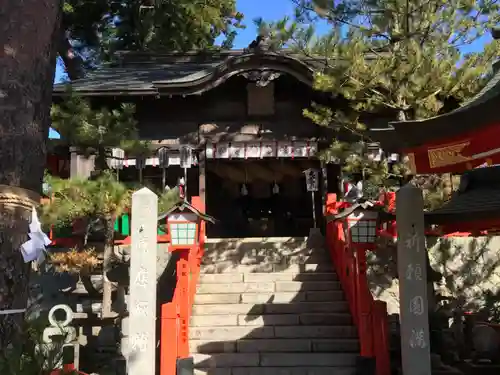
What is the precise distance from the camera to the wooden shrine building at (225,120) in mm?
12938

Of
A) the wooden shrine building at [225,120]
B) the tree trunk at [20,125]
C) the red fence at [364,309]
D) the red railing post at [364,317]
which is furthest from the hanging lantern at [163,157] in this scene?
the tree trunk at [20,125]

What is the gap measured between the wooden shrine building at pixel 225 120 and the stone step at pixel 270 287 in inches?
139

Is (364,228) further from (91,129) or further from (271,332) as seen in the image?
(91,129)

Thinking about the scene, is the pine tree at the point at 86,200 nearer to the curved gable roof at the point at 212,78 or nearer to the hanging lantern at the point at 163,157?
the hanging lantern at the point at 163,157

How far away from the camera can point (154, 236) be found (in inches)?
263

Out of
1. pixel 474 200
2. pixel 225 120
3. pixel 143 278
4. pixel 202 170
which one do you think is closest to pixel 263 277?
pixel 143 278

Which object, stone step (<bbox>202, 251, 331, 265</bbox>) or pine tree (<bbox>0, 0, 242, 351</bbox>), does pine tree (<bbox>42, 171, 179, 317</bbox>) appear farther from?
pine tree (<bbox>0, 0, 242, 351</bbox>)

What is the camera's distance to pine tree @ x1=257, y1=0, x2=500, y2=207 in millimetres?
9070

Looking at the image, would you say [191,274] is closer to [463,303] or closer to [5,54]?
[463,303]

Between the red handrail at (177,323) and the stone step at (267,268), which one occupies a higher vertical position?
the stone step at (267,268)

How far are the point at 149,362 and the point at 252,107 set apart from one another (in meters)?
8.39

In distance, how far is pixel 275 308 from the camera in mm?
9312

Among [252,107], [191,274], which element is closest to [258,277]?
[191,274]

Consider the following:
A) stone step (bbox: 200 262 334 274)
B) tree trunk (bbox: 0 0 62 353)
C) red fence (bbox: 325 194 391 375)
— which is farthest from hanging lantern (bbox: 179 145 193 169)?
tree trunk (bbox: 0 0 62 353)
